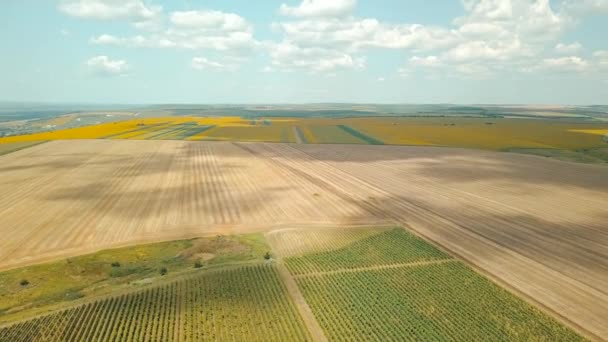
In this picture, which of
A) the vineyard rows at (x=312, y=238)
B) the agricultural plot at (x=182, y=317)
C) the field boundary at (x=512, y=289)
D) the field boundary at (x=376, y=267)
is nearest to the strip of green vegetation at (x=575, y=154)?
the field boundary at (x=512, y=289)

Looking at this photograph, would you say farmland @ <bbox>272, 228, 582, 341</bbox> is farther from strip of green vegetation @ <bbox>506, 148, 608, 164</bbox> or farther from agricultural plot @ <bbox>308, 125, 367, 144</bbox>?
agricultural plot @ <bbox>308, 125, 367, 144</bbox>

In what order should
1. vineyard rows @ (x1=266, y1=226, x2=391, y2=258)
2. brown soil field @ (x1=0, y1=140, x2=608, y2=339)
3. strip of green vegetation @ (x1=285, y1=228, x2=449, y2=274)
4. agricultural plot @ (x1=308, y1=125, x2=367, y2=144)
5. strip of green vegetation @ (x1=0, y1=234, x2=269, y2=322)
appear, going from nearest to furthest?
1. strip of green vegetation @ (x1=0, y1=234, x2=269, y2=322)
2. strip of green vegetation @ (x1=285, y1=228, x2=449, y2=274)
3. brown soil field @ (x1=0, y1=140, x2=608, y2=339)
4. vineyard rows @ (x1=266, y1=226, x2=391, y2=258)
5. agricultural plot @ (x1=308, y1=125, x2=367, y2=144)

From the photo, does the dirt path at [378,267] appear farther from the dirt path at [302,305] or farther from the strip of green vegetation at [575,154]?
the strip of green vegetation at [575,154]

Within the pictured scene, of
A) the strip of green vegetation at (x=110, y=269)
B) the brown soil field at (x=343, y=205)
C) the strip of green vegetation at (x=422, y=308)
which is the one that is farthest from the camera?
the brown soil field at (x=343, y=205)

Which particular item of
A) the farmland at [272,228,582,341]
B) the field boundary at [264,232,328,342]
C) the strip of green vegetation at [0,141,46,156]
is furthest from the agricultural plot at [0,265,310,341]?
the strip of green vegetation at [0,141,46,156]

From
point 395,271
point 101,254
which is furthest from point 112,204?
point 395,271

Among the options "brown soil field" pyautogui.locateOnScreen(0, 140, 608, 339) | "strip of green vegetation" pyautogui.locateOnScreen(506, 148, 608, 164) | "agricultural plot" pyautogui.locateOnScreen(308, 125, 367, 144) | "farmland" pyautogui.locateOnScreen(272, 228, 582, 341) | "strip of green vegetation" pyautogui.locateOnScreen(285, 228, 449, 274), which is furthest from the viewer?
"agricultural plot" pyautogui.locateOnScreen(308, 125, 367, 144)

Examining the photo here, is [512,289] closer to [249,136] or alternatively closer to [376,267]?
[376,267]

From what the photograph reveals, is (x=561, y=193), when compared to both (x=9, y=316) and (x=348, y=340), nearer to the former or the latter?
(x=348, y=340)
